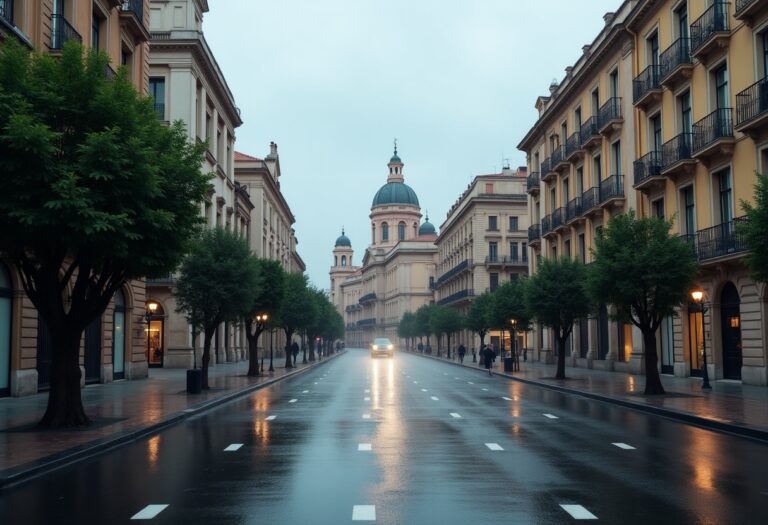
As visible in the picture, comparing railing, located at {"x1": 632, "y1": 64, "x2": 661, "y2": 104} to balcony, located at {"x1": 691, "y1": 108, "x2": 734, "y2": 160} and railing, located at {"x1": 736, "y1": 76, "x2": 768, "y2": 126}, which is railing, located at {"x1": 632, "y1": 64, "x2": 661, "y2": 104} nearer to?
balcony, located at {"x1": 691, "y1": 108, "x2": 734, "y2": 160}

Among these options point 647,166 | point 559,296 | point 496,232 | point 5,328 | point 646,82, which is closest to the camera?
point 5,328

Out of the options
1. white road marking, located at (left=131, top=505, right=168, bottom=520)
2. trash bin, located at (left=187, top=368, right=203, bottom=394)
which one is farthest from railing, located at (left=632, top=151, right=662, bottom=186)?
white road marking, located at (left=131, top=505, right=168, bottom=520)

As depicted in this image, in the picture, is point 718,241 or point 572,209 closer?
point 718,241

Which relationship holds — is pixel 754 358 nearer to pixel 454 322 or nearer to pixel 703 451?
pixel 703 451

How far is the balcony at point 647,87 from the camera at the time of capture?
3444cm

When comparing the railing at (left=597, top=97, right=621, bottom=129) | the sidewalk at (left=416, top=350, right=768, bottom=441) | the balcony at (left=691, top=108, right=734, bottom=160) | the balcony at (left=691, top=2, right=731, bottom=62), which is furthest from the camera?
the railing at (left=597, top=97, right=621, bottom=129)

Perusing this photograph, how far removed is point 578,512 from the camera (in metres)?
8.18

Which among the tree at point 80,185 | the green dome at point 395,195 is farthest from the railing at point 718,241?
the green dome at point 395,195

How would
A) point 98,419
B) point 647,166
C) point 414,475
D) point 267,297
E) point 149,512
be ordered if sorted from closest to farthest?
1. point 149,512
2. point 414,475
3. point 98,419
4. point 647,166
5. point 267,297

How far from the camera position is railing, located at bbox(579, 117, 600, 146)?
139 feet

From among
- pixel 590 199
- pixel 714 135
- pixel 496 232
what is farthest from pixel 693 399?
pixel 496 232

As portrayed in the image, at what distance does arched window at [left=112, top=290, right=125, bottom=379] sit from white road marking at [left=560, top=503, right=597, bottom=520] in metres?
26.4

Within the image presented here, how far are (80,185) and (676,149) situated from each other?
24.8 m

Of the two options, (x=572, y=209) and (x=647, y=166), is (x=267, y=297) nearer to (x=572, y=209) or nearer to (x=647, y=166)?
(x=647, y=166)
